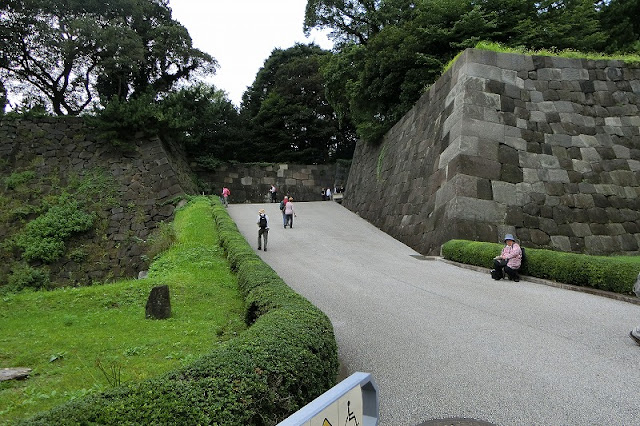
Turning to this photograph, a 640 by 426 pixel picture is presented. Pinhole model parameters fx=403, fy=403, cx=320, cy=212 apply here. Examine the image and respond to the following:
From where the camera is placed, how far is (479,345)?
4902 mm

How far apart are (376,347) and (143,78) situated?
2474 cm

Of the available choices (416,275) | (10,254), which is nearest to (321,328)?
(416,275)

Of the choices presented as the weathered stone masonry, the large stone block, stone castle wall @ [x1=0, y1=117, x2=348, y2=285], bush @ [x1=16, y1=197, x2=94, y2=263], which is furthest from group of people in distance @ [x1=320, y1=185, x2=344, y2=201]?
the large stone block

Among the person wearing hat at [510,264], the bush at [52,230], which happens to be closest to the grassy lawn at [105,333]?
the person wearing hat at [510,264]

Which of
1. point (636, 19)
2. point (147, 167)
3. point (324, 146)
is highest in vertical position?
point (636, 19)

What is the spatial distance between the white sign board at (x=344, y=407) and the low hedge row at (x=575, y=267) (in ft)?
24.6

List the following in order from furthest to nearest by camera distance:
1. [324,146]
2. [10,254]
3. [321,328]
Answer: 1. [324,146]
2. [10,254]
3. [321,328]

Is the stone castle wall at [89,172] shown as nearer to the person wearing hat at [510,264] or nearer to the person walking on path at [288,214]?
the person walking on path at [288,214]

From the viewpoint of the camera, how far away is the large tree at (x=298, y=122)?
1344 inches

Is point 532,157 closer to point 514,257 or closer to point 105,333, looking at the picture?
Answer: point 514,257

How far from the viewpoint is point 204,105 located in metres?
27.0

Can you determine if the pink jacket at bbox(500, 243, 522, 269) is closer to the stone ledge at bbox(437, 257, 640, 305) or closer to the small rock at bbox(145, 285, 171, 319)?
the stone ledge at bbox(437, 257, 640, 305)

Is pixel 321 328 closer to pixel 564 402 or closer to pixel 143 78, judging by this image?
pixel 564 402

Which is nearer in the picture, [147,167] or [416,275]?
[416,275]
